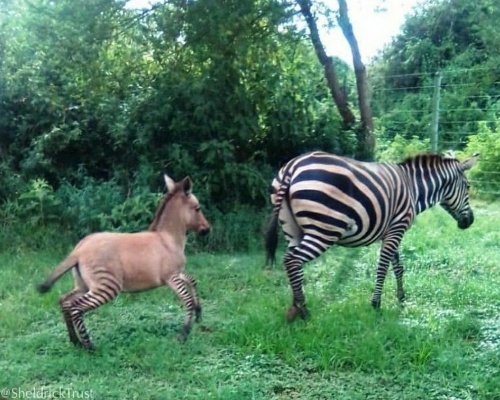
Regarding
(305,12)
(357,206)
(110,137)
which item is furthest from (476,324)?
(110,137)

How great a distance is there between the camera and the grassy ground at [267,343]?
4223 mm

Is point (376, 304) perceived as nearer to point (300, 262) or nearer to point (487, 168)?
point (300, 262)

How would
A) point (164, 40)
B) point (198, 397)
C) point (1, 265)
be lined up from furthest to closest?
1. point (164, 40)
2. point (1, 265)
3. point (198, 397)

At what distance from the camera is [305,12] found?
9.10 m

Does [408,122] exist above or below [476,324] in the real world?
above

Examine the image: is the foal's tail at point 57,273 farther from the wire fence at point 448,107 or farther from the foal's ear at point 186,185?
the wire fence at point 448,107

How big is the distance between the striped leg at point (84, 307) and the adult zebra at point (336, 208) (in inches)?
63.3

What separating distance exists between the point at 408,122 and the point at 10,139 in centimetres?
926

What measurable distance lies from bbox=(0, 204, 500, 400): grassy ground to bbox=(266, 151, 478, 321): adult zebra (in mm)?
431

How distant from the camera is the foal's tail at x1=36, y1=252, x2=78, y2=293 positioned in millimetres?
4875

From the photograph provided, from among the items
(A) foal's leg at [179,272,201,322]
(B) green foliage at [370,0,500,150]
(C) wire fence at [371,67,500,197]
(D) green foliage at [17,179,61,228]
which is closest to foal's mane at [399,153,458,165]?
(A) foal's leg at [179,272,201,322]

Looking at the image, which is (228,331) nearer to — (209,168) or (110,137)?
(209,168)

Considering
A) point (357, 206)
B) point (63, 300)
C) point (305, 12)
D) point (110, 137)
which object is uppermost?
point (305, 12)

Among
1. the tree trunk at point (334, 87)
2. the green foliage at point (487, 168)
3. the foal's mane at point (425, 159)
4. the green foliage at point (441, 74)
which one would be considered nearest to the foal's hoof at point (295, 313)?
the foal's mane at point (425, 159)
